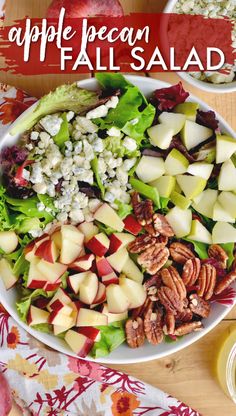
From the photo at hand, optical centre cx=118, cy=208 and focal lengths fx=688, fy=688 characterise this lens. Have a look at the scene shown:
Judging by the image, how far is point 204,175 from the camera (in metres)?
1.49

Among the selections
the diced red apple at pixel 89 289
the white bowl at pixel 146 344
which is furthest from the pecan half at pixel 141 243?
the white bowl at pixel 146 344

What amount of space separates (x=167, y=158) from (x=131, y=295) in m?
0.30

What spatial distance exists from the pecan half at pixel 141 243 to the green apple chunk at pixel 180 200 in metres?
0.09

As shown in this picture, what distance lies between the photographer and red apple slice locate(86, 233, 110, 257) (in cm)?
145

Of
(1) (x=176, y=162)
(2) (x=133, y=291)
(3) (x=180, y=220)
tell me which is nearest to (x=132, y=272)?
(2) (x=133, y=291)

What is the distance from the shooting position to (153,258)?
1.47m

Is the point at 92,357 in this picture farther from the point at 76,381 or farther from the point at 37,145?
the point at 37,145

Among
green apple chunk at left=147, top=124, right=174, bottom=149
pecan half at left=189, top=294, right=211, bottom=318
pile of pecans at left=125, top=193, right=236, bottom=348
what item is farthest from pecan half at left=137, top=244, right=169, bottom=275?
green apple chunk at left=147, top=124, right=174, bottom=149

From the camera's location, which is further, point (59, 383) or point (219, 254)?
point (59, 383)

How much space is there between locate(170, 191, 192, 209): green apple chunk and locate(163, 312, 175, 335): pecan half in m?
0.24

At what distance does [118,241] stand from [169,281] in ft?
0.47

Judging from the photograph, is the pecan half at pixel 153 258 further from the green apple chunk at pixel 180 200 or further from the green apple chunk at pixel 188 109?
the green apple chunk at pixel 188 109

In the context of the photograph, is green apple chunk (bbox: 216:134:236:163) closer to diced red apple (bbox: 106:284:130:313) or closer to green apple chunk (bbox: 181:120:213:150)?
green apple chunk (bbox: 181:120:213:150)

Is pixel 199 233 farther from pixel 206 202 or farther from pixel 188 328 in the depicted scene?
pixel 188 328
